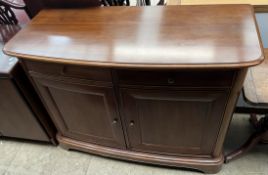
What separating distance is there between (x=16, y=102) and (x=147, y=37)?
818 mm

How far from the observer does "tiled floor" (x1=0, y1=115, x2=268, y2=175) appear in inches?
52.0

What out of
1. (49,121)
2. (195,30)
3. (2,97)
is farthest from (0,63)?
(195,30)

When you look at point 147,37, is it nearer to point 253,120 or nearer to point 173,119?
point 173,119

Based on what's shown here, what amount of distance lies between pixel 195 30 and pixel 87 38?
422 mm

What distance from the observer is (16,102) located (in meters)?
1.23

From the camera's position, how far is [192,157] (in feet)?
3.95

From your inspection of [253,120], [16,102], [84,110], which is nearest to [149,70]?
[84,110]

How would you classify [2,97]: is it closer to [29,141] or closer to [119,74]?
[29,141]

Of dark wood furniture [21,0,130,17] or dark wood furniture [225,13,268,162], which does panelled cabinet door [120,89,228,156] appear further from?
dark wood furniture [21,0,130,17]

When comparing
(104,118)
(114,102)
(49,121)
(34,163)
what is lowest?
(34,163)

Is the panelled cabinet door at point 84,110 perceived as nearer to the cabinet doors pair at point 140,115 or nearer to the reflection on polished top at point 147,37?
the cabinet doors pair at point 140,115

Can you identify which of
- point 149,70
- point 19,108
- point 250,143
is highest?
point 149,70

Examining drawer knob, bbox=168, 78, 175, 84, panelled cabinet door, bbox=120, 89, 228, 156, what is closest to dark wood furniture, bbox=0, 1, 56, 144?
panelled cabinet door, bbox=120, 89, 228, 156

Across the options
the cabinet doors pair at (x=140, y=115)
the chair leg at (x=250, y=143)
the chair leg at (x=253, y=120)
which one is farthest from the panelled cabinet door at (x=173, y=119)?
the chair leg at (x=253, y=120)
